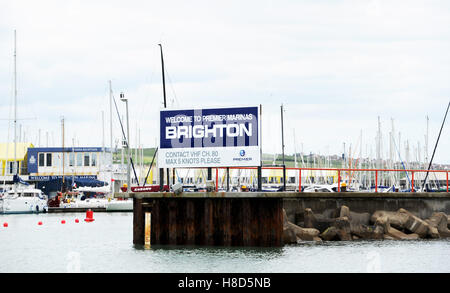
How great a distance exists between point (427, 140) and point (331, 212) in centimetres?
5962

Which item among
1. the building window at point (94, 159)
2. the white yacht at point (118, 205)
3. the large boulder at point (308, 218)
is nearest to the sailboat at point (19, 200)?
the white yacht at point (118, 205)

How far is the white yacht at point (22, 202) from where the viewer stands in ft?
256

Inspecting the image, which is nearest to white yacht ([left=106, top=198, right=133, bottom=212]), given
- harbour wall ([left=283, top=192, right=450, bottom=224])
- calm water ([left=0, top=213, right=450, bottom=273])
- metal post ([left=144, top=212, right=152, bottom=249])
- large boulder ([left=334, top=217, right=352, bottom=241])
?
calm water ([left=0, top=213, right=450, bottom=273])

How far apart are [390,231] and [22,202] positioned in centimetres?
5217

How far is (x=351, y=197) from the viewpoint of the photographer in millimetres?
36438

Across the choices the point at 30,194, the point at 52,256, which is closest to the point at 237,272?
the point at 52,256

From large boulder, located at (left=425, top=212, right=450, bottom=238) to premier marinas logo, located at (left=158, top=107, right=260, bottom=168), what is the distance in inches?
528

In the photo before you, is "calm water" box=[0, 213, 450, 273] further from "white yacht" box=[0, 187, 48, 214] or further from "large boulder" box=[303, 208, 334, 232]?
"white yacht" box=[0, 187, 48, 214]

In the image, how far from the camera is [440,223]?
38.6 metres

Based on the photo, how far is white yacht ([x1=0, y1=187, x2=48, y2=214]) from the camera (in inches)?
3071

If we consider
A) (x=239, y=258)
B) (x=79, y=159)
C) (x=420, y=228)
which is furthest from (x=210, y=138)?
(x=79, y=159)

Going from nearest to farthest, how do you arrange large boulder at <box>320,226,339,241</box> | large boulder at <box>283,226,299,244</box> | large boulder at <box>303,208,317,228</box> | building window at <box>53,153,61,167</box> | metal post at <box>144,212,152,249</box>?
metal post at <box>144,212,152,249</box> < large boulder at <box>283,226,299,244</box> < large boulder at <box>320,226,339,241</box> < large boulder at <box>303,208,317,228</box> < building window at <box>53,153,61,167</box>

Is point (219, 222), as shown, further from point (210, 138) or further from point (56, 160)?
point (56, 160)
